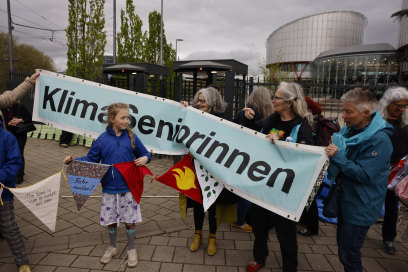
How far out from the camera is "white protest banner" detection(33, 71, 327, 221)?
240cm

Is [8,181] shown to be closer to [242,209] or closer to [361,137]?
[242,209]

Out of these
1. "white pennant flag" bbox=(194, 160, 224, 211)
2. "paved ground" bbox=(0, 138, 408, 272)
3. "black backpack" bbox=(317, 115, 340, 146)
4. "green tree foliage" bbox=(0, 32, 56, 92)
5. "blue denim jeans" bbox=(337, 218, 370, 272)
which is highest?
"green tree foliage" bbox=(0, 32, 56, 92)

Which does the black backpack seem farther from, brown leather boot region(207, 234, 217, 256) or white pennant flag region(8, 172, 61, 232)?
white pennant flag region(8, 172, 61, 232)

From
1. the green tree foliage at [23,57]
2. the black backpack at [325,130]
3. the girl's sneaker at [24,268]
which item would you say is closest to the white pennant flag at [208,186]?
the black backpack at [325,130]

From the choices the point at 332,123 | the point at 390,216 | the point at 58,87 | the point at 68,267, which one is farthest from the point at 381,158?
the point at 58,87

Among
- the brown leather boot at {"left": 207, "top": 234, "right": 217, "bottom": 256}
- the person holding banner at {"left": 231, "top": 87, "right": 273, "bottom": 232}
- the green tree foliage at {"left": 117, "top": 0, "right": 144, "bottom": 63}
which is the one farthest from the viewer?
the green tree foliage at {"left": 117, "top": 0, "right": 144, "bottom": 63}

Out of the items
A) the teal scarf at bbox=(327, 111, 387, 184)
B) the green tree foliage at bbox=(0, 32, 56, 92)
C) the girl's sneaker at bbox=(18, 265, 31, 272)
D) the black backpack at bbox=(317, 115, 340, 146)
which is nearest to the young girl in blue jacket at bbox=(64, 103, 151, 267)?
the girl's sneaker at bbox=(18, 265, 31, 272)

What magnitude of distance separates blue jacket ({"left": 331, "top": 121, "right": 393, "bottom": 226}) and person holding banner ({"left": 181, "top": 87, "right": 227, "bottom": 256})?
59.3 inches

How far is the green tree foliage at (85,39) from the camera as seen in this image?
43.0ft

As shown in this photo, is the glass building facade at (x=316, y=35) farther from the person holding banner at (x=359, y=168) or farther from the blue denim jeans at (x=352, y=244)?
the blue denim jeans at (x=352, y=244)

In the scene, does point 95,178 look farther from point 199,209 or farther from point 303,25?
point 303,25

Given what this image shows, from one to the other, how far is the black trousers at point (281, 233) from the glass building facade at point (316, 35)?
223 feet

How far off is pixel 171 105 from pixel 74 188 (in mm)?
1458

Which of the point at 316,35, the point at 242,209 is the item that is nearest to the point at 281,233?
the point at 242,209
